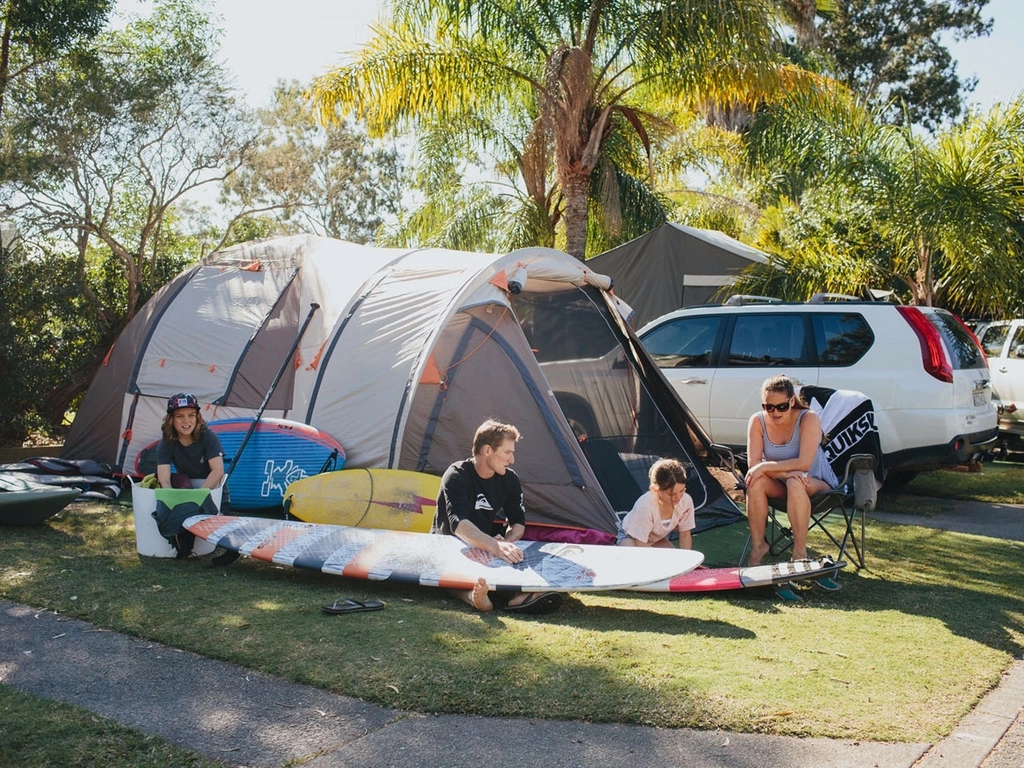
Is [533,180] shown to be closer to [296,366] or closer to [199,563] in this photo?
[296,366]

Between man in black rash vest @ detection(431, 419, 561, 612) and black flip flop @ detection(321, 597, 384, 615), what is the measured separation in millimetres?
471

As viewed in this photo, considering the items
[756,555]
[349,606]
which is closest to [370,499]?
[349,606]

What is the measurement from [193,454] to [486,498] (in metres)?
2.27

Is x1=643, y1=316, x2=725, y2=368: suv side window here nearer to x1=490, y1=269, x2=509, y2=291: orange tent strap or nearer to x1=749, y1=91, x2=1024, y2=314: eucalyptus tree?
x1=490, y1=269, x2=509, y2=291: orange tent strap

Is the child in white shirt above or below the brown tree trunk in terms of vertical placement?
below

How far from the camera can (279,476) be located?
794 cm

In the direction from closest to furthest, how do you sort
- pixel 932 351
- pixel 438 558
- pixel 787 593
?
1. pixel 438 558
2. pixel 787 593
3. pixel 932 351

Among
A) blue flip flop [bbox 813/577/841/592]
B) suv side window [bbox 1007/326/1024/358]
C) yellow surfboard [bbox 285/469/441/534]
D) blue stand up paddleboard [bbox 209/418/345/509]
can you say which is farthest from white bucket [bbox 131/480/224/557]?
suv side window [bbox 1007/326/1024/358]

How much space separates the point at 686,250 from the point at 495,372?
7926 mm

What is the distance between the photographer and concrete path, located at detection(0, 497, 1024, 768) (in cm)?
356

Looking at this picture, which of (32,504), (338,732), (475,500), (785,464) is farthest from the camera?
(32,504)

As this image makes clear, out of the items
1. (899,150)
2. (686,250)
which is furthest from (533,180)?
(899,150)

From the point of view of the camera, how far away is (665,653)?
4641 mm

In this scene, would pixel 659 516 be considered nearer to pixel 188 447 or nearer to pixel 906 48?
pixel 188 447
